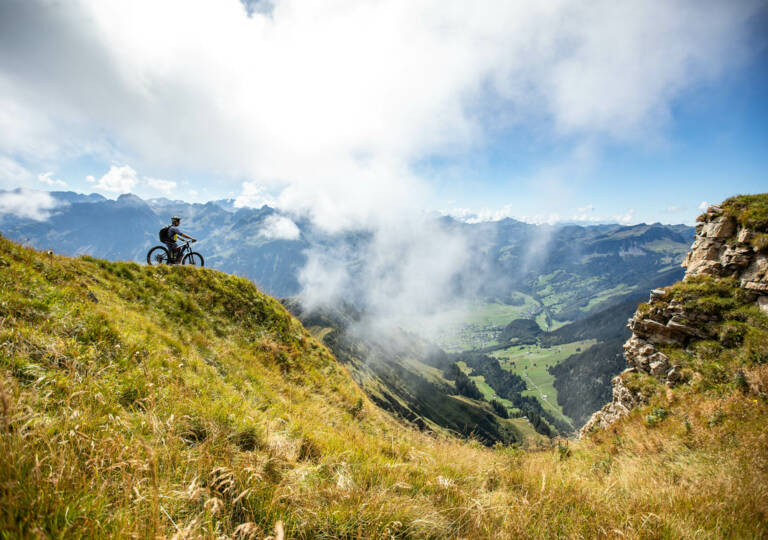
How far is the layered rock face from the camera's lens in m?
13.5

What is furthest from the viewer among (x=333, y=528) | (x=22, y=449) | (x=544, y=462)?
(x=544, y=462)

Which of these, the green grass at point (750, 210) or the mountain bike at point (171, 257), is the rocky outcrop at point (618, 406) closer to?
the green grass at point (750, 210)

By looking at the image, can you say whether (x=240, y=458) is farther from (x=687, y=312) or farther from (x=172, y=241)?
(x=687, y=312)

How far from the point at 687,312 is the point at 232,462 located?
786 inches

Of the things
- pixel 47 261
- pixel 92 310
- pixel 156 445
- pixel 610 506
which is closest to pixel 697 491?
pixel 610 506

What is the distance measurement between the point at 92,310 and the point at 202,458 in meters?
6.68

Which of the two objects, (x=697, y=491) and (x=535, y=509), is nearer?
(x=535, y=509)

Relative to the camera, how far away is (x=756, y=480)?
5.86 meters

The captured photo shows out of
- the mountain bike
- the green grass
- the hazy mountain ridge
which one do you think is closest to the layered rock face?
the green grass

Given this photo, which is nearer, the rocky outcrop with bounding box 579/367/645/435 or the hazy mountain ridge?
the hazy mountain ridge

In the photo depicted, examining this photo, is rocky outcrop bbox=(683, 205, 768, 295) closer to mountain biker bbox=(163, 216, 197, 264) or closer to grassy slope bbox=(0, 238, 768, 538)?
grassy slope bbox=(0, 238, 768, 538)

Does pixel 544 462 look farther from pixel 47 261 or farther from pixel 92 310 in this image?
pixel 47 261

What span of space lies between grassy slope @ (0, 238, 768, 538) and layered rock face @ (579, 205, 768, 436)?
13.9 ft

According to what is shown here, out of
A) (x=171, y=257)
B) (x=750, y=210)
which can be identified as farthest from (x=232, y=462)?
(x=750, y=210)
